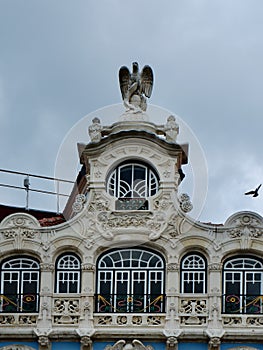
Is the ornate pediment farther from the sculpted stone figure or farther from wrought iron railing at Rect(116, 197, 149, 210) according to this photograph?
the sculpted stone figure

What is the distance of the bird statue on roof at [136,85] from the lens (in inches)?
1676

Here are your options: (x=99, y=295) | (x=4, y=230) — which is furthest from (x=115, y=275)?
(x=4, y=230)

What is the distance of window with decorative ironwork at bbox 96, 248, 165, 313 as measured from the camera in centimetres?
3975

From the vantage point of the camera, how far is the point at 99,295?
131ft

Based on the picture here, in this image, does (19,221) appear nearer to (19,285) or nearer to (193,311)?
(19,285)

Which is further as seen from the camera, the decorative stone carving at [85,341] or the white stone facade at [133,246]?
the white stone facade at [133,246]

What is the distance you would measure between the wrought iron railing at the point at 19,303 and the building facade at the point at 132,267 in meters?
0.03

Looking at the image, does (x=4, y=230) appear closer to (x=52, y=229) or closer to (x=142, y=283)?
(x=52, y=229)

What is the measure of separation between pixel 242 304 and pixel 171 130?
569 centimetres

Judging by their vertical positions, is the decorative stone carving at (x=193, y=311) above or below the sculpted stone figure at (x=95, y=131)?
below

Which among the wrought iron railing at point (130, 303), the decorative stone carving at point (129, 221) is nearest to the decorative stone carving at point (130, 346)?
the wrought iron railing at point (130, 303)

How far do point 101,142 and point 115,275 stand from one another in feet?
13.2

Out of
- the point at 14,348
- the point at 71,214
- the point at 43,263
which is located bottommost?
the point at 14,348

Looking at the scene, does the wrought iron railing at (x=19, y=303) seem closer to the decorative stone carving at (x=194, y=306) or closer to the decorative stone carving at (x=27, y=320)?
the decorative stone carving at (x=27, y=320)
